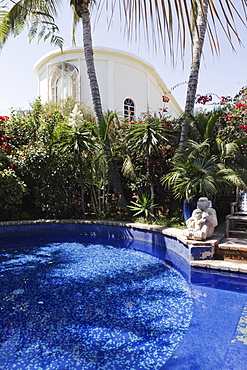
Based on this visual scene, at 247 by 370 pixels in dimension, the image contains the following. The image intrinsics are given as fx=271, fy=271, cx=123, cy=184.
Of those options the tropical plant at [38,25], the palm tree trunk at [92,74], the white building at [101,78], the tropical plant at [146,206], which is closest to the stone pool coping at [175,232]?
the tropical plant at [146,206]

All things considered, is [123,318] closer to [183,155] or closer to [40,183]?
[183,155]

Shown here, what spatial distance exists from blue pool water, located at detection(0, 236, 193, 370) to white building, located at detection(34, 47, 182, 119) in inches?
425

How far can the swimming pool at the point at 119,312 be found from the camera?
2363mm

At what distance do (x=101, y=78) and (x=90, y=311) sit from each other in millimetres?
13557

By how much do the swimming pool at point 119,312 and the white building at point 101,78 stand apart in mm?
10593

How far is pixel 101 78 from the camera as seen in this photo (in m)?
14.7

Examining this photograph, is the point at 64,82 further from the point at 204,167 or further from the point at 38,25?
the point at 204,167

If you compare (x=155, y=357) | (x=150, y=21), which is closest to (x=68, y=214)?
(x=155, y=357)

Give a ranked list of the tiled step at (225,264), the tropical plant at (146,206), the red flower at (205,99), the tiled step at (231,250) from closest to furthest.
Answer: the tiled step at (225,264) → the tiled step at (231,250) → the tropical plant at (146,206) → the red flower at (205,99)

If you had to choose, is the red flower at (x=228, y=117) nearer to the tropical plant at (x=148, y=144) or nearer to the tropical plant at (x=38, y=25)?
the tropical plant at (x=148, y=144)

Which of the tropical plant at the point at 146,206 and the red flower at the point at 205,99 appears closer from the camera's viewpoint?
the tropical plant at the point at 146,206

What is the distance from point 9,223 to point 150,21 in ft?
24.1

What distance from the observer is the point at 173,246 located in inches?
224

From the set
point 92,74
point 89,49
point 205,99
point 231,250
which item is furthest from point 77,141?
point 231,250
